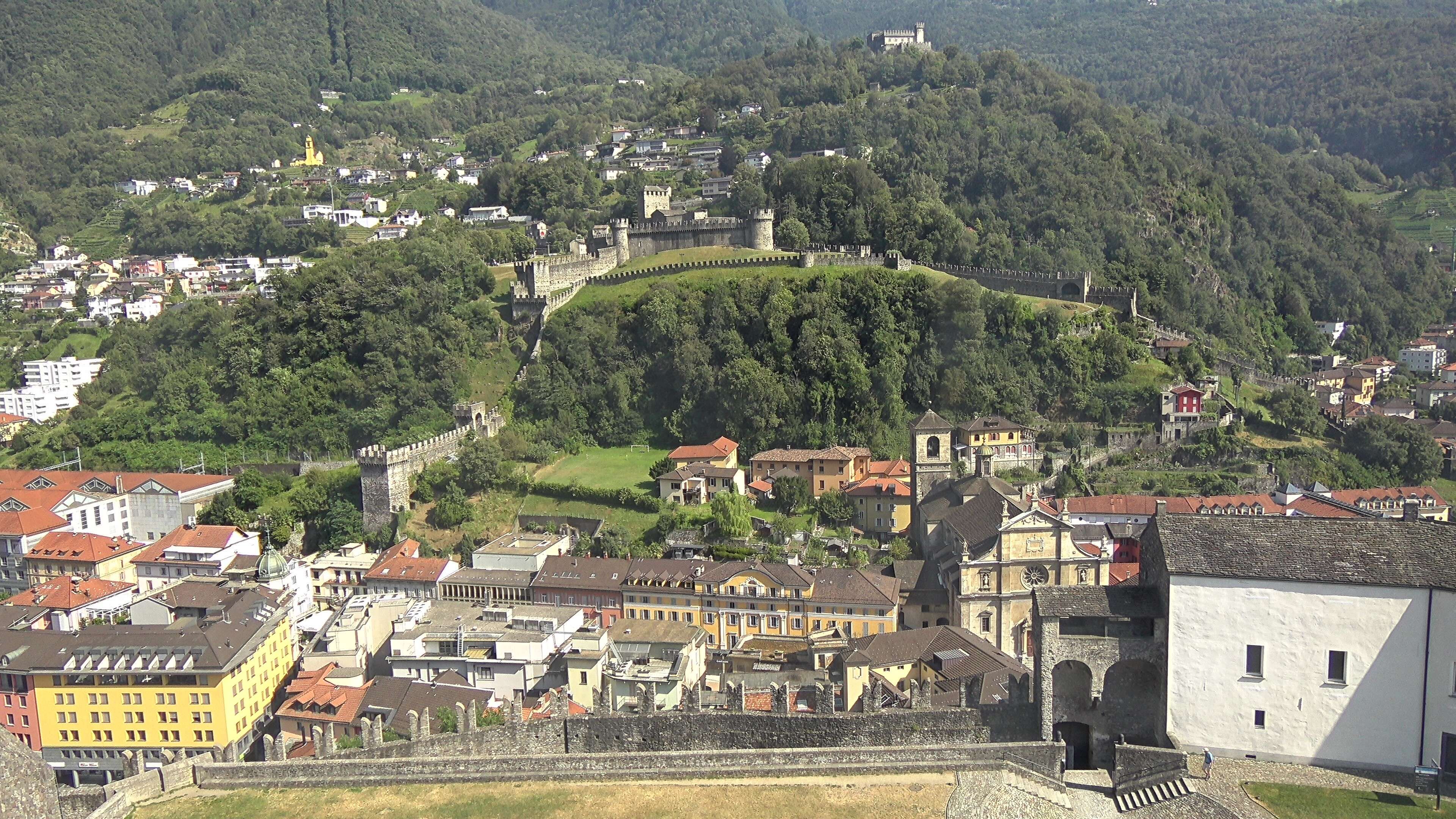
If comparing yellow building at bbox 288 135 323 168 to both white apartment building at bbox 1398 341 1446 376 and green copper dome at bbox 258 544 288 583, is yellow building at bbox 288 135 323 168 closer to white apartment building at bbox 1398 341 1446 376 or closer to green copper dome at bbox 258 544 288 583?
green copper dome at bbox 258 544 288 583

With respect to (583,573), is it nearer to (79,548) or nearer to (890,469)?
(890,469)

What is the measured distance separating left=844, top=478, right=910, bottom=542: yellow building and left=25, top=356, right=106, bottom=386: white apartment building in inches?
2094

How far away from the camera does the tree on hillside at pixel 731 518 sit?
40.8 meters

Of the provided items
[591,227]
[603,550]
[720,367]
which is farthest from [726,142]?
[603,550]

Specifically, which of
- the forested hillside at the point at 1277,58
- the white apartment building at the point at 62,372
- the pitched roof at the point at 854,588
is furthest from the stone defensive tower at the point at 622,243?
the forested hillside at the point at 1277,58

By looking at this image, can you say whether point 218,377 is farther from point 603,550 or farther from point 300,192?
point 300,192

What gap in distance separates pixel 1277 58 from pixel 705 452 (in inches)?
5366

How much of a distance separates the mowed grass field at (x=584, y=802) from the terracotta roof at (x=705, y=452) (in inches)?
959

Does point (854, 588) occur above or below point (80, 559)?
above

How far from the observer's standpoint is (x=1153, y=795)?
755 inches

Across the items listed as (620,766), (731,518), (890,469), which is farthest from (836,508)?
(620,766)

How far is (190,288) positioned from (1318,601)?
3292 inches

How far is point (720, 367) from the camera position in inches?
1997

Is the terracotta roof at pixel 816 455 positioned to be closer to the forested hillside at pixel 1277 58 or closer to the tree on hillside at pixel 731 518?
the tree on hillside at pixel 731 518
